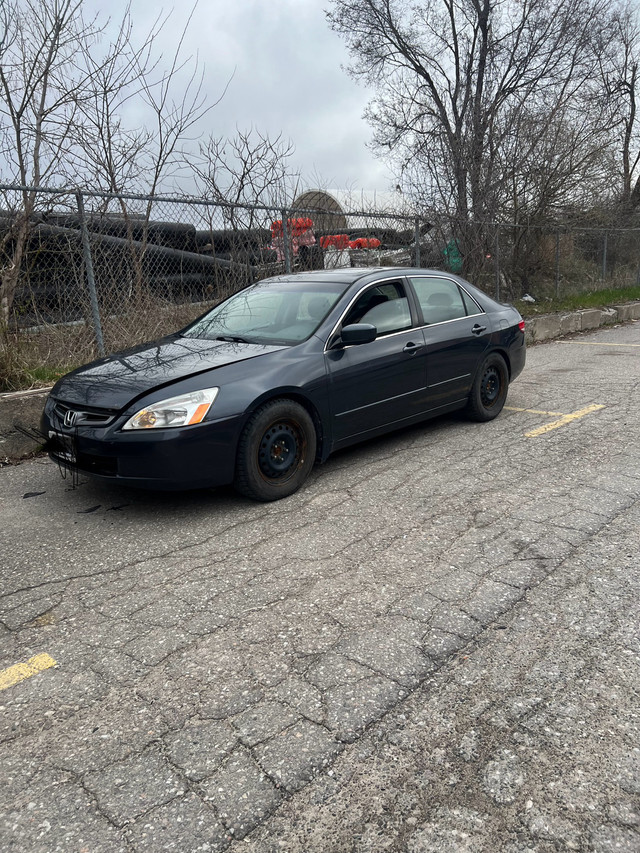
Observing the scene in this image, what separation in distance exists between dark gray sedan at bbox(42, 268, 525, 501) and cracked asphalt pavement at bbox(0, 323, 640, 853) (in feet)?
1.21

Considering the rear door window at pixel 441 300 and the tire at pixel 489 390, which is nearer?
the rear door window at pixel 441 300

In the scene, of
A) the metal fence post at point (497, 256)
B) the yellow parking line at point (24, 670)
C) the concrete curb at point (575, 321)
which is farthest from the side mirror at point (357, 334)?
the metal fence post at point (497, 256)

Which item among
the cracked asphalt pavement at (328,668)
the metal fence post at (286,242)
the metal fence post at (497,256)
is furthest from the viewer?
the metal fence post at (497,256)

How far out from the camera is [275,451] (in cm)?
455

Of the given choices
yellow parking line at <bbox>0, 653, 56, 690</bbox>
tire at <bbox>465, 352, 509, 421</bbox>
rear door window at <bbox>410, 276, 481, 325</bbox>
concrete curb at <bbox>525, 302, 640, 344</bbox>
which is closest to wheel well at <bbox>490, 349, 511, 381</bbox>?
tire at <bbox>465, 352, 509, 421</bbox>

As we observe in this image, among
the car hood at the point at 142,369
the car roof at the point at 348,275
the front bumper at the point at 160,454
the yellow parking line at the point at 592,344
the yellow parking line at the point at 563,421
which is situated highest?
the car roof at the point at 348,275

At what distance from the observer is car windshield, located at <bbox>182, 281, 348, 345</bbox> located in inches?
200

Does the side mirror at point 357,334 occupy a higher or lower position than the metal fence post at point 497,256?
lower

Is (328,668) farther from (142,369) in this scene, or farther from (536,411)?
(536,411)

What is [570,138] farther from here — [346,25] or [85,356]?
[85,356]

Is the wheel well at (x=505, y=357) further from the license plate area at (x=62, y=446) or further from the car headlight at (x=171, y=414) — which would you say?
the license plate area at (x=62, y=446)

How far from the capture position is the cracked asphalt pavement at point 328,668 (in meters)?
1.99

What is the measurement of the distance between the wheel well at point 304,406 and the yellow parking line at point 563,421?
2.15 meters

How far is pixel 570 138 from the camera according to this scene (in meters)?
14.6
